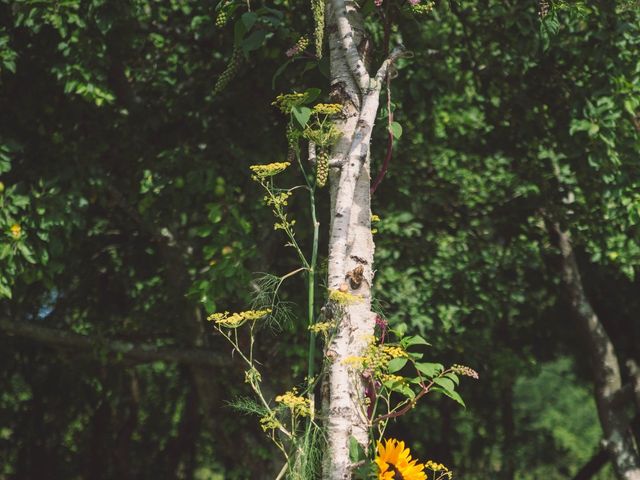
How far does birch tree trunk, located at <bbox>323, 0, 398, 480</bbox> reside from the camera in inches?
97.0

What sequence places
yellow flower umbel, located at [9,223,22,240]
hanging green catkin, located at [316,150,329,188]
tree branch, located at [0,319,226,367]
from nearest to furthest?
hanging green catkin, located at [316,150,329,188], yellow flower umbel, located at [9,223,22,240], tree branch, located at [0,319,226,367]

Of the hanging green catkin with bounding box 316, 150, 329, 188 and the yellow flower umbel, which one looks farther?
the yellow flower umbel

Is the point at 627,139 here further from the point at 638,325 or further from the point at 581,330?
the point at 638,325

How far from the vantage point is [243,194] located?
5.93 m

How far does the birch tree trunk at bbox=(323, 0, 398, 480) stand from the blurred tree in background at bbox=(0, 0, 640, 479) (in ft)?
6.25

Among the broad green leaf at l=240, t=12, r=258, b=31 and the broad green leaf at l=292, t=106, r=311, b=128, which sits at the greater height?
the broad green leaf at l=240, t=12, r=258, b=31

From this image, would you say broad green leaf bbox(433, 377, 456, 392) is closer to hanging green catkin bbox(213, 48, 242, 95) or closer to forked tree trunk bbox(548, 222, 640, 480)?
hanging green catkin bbox(213, 48, 242, 95)

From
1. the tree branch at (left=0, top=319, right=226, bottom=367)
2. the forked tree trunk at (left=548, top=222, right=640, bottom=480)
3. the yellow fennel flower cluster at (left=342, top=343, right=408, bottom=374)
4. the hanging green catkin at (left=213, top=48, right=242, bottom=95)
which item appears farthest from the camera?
the forked tree trunk at (left=548, top=222, right=640, bottom=480)

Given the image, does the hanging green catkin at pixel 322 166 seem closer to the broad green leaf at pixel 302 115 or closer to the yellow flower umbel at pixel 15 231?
the broad green leaf at pixel 302 115

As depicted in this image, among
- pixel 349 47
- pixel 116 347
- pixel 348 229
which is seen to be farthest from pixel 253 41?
pixel 116 347

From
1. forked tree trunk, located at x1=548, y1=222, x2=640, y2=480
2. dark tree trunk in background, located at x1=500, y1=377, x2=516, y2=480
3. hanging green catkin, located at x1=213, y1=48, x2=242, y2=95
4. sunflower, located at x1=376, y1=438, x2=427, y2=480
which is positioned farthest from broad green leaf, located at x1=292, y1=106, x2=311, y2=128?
dark tree trunk in background, located at x1=500, y1=377, x2=516, y2=480

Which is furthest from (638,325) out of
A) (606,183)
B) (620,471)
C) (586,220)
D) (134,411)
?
(134,411)

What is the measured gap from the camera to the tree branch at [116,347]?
653 cm

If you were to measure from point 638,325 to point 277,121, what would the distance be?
417cm
